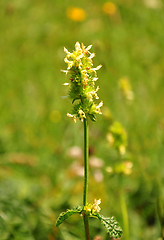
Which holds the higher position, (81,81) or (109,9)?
(109,9)

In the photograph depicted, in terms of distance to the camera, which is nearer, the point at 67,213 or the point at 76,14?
the point at 67,213

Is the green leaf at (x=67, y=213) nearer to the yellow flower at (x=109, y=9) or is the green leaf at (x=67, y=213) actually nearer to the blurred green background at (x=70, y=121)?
the blurred green background at (x=70, y=121)

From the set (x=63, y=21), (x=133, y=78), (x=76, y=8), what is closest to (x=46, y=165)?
(x=133, y=78)

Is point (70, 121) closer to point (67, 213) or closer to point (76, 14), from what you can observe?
point (67, 213)

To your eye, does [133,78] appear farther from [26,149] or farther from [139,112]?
[26,149]

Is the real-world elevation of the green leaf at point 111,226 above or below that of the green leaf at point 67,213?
below

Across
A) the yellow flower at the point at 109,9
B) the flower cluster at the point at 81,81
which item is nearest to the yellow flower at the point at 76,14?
the yellow flower at the point at 109,9

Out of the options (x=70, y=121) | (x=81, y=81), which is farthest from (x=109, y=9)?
(x=81, y=81)
